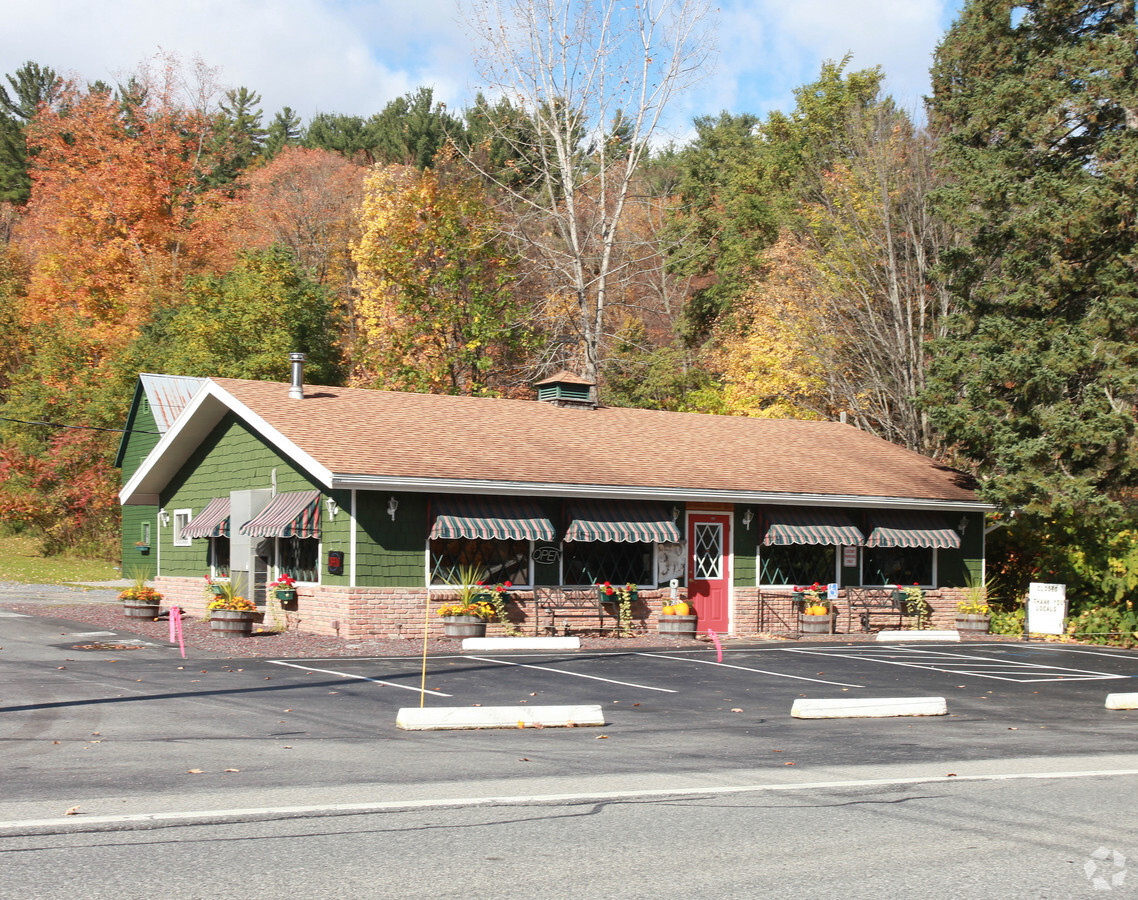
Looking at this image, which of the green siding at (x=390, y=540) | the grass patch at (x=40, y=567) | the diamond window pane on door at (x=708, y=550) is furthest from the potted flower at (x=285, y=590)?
the grass patch at (x=40, y=567)

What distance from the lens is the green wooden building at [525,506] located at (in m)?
19.0

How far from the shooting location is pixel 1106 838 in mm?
6414

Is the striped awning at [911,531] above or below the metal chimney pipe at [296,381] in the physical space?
below

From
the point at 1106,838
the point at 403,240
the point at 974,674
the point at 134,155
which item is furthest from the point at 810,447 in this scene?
the point at 134,155

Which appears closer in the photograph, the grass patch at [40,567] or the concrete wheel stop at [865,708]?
the concrete wheel stop at [865,708]

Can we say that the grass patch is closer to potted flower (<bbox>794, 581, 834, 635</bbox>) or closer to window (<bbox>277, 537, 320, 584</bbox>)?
window (<bbox>277, 537, 320, 584</bbox>)

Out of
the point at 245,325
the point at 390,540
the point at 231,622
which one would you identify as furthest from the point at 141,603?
the point at 245,325

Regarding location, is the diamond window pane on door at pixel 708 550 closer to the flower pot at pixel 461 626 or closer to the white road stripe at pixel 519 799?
the flower pot at pixel 461 626

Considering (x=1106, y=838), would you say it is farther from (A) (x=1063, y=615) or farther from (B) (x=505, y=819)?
(A) (x=1063, y=615)

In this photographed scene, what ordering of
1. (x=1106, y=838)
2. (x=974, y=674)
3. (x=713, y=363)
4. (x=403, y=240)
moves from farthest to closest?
(x=713, y=363)
(x=403, y=240)
(x=974, y=674)
(x=1106, y=838)

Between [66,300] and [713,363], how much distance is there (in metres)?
25.4

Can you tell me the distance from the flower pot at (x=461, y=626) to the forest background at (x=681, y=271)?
1116 centimetres

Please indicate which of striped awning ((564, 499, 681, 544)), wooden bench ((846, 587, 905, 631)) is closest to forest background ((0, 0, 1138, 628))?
wooden bench ((846, 587, 905, 631))

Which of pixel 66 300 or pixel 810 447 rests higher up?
pixel 66 300
